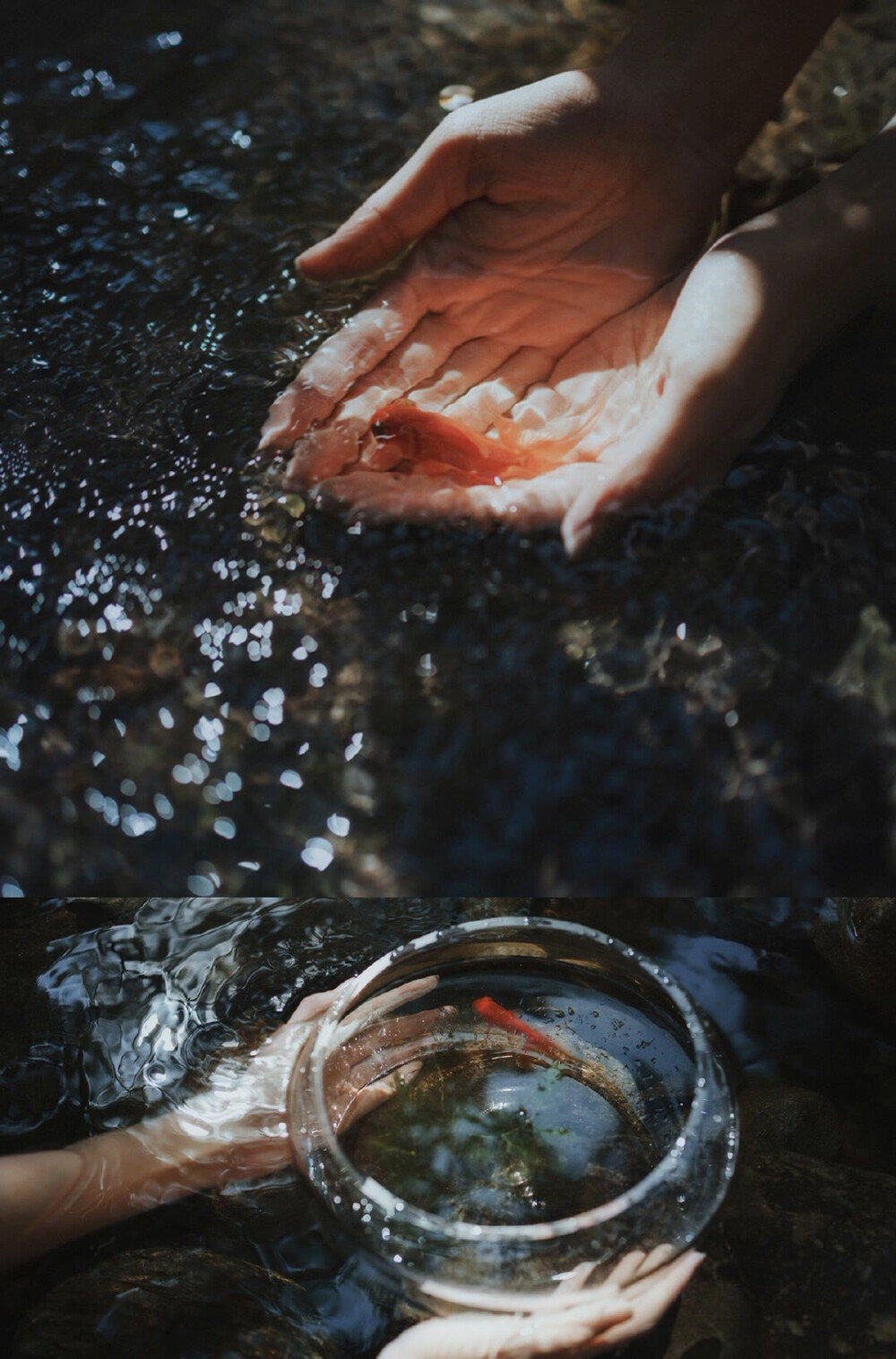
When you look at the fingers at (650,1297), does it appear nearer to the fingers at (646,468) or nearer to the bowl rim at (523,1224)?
the bowl rim at (523,1224)

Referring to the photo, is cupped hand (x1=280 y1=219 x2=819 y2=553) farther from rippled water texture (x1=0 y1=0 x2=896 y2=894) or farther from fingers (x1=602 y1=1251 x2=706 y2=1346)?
fingers (x1=602 y1=1251 x2=706 y2=1346)

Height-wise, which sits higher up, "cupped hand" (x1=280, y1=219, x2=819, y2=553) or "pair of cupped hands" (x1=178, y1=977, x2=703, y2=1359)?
"cupped hand" (x1=280, y1=219, x2=819, y2=553)

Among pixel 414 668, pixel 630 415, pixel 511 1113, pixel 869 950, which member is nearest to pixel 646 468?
pixel 630 415

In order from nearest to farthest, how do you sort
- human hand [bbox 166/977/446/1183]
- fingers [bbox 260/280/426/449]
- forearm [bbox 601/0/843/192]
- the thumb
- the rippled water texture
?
the rippled water texture
human hand [bbox 166/977/446/1183]
fingers [bbox 260/280/426/449]
the thumb
forearm [bbox 601/0/843/192]

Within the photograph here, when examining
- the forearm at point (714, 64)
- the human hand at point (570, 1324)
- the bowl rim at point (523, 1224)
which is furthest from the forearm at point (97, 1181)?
the forearm at point (714, 64)

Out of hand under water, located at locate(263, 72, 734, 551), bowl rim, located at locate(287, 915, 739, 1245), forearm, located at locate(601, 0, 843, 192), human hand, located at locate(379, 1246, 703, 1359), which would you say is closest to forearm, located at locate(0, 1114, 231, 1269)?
bowl rim, located at locate(287, 915, 739, 1245)

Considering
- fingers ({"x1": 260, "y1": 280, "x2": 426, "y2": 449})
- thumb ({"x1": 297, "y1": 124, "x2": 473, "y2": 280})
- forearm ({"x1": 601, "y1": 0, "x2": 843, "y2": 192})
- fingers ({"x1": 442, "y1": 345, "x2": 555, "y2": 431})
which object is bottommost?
fingers ({"x1": 442, "y1": 345, "x2": 555, "y2": 431})
